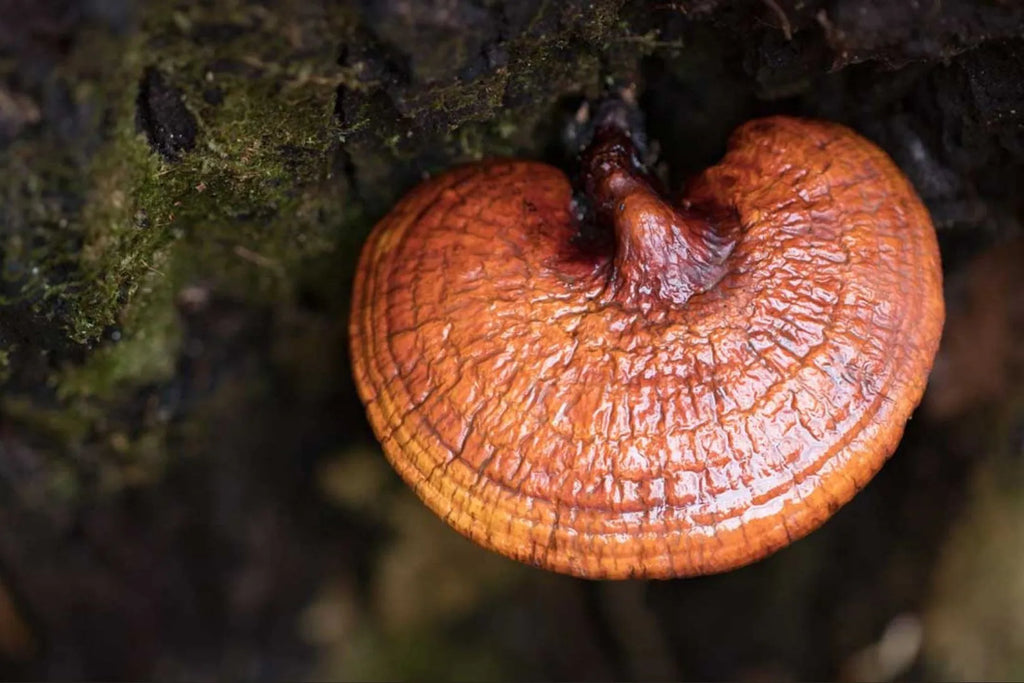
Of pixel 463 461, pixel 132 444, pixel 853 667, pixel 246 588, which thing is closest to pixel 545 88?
pixel 463 461

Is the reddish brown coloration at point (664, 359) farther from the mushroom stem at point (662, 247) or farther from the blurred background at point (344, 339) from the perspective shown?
the blurred background at point (344, 339)

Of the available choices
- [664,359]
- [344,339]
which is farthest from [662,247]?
[344,339]

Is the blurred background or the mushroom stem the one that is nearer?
the blurred background

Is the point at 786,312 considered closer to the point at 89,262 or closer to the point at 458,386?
the point at 458,386

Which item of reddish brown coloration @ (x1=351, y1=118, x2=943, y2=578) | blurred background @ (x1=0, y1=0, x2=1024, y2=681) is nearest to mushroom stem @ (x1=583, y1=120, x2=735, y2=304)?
reddish brown coloration @ (x1=351, y1=118, x2=943, y2=578)

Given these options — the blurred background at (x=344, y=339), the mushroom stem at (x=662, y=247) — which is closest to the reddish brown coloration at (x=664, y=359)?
the mushroom stem at (x=662, y=247)

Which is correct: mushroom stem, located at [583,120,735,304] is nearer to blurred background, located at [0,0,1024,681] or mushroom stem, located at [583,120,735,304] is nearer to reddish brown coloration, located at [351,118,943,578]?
reddish brown coloration, located at [351,118,943,578]
